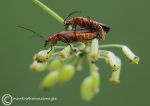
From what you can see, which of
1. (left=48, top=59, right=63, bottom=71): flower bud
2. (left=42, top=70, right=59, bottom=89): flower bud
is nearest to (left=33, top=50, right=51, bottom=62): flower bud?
(left=48, top=59, right=63, bottom=71): flower bud

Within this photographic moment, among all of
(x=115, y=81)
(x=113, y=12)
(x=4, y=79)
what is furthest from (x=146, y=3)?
(x=115, y=81)

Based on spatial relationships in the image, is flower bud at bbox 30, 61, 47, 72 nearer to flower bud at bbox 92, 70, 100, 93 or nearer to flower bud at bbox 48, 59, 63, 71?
flower bud at bbox 48, 59, 63, 71

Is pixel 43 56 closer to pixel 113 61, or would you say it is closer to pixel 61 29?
pixel 113 61

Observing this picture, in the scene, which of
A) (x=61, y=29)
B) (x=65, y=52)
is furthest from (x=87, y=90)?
(x=61, y=29)

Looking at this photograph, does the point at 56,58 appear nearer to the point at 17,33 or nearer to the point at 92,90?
the point at 92,90

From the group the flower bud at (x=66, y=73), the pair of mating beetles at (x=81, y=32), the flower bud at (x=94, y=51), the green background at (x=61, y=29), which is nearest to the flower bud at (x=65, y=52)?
the pair of mating beetles at (x=81, y=32)
